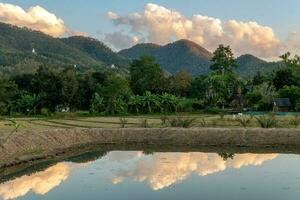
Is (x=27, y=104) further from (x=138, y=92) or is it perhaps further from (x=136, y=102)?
(x=138, y=92)

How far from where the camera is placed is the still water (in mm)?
18812

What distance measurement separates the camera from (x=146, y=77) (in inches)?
3130

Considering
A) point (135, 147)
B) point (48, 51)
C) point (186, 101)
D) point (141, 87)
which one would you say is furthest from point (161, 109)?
point (48, 51)

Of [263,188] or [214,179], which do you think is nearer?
[263,188]

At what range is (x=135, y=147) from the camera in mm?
34031

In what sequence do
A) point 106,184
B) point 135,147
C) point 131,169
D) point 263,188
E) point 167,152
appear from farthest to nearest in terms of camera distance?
point 135,147, point 167,152, point 131,169, point 106,184, point 263,188

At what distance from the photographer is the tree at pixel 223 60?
92812 millimetres

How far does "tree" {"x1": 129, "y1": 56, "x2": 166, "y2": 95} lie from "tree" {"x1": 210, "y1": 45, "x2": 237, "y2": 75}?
15130 millimetres

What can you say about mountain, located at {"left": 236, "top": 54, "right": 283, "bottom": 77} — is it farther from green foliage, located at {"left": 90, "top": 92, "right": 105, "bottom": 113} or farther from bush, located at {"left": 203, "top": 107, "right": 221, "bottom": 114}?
green foliage, located at {"left": 90, "top": 92, "right": 105, "bottom": 113}

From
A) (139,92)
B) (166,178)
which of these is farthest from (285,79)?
(166,178)

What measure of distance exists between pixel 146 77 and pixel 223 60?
19295mm

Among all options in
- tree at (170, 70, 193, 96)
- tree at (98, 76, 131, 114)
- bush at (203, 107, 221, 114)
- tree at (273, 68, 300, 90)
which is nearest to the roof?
bush at (203, 107, 221, 114)

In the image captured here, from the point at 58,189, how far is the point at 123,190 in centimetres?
258

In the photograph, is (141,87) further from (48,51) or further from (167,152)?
(48,51)
